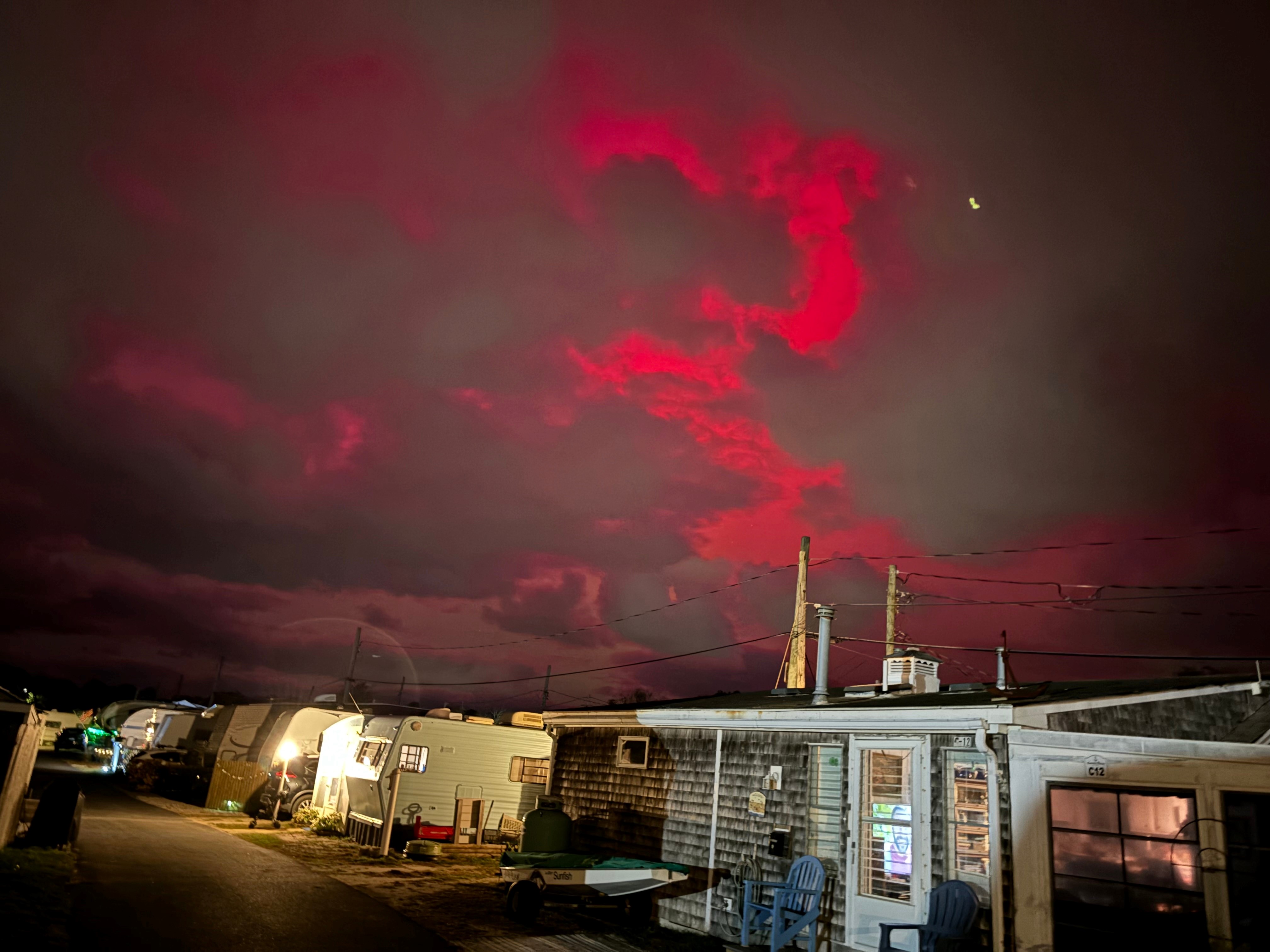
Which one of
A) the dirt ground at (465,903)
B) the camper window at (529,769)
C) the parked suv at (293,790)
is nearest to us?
the dirt ground at (465,903)

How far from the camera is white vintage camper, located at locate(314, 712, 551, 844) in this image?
19562mm

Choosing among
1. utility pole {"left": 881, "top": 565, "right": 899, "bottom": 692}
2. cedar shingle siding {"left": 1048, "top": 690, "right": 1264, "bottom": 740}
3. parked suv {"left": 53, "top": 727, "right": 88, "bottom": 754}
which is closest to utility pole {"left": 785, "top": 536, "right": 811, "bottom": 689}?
utility pole {"left": 881, "top": 565, "right": 899, "bottom": 692}

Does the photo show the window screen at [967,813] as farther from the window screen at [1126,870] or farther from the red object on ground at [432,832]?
the red object on ground at [432,832]

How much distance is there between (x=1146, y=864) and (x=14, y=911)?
16.9 meters

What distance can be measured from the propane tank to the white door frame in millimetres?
5994

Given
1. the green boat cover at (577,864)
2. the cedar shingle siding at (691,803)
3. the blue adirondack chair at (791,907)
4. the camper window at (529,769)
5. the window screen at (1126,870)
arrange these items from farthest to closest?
the camper window at (529,769), the green boat cover at (577,864), the cedar shingle siding at (691,803), the blue adirondack chair at (791,907), the window screen at (1126,870)

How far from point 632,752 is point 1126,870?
793cm

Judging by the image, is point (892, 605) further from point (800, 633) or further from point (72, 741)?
point (72, 741)

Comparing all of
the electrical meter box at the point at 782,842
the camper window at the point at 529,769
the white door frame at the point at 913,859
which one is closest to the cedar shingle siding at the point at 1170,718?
the white door frame at the point at 913,859

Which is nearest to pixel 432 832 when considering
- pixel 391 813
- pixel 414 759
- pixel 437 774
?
pixel 437 774

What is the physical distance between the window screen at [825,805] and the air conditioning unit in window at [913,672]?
2.15m

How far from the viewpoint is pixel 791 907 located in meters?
11.0

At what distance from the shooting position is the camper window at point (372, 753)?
1989cm

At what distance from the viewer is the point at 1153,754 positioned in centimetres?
835
